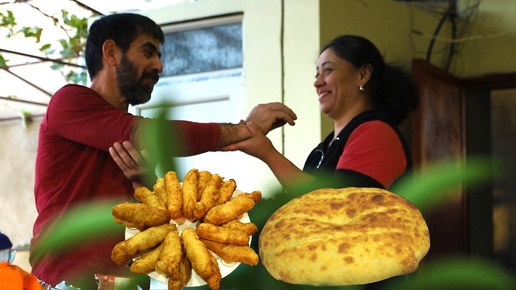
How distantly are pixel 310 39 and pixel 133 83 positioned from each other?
1746 millimetres

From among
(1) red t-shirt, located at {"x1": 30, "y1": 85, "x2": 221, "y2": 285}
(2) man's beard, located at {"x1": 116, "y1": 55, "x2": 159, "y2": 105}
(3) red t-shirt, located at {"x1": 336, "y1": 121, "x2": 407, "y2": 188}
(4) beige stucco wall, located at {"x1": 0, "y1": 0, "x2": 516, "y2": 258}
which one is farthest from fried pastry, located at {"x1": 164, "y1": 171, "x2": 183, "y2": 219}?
(4) beige stucco wall, located at {"x1": 0, "y1": 0, "x2": 516, "y2": 258}

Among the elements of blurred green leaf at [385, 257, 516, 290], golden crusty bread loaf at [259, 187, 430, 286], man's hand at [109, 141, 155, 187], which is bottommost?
blurred green leaf at [385, 257, 516, 290]

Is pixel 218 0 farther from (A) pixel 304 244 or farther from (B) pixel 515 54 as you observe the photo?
(A) pixel 304 244

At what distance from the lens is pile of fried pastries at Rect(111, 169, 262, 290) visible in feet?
3.34

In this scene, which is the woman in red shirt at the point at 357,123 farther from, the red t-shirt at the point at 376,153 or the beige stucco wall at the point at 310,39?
the beige stucco wall at the point at 310,39

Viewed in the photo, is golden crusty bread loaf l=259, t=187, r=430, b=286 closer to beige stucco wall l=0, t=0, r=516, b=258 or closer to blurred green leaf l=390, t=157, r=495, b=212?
blurred green leaf l=390, t=157, r=495, b=212

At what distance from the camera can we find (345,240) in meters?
0.92

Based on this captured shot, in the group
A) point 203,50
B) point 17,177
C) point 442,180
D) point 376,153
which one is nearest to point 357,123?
point 376,153

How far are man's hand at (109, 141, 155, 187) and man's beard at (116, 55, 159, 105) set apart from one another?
1.00 meters

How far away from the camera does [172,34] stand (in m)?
4.35

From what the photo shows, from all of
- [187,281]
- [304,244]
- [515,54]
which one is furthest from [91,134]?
[515,54]

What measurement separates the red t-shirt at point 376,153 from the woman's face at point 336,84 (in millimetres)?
381

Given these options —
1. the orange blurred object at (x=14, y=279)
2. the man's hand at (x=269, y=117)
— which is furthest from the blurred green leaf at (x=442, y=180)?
the man's hand at (x=269, y=117)

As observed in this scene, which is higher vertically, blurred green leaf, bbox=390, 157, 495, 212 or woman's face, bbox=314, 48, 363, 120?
woman's face, bbox=314, 48, 363, 120
